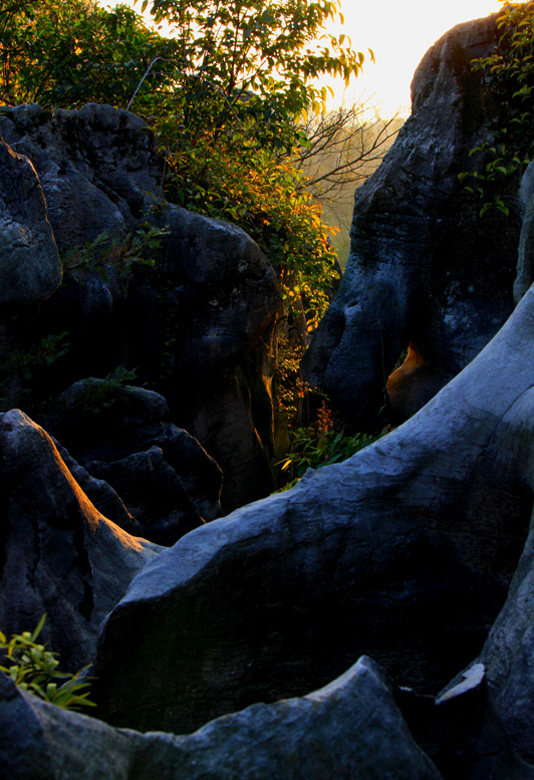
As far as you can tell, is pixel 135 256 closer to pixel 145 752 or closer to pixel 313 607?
pixel 313 607

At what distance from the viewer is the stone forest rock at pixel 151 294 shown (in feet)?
19.1

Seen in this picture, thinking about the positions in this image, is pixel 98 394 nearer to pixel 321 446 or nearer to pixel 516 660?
pixel 321 446

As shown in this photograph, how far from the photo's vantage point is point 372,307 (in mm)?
A: 6957

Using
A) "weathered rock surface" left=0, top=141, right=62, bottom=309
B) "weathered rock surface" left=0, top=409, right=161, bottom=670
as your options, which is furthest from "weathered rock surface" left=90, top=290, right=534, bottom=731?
"weathered rock surface" left=0, top=141, right=62, bottom=309

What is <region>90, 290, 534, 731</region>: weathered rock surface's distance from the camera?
7.77 feet

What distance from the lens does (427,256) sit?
6770mm

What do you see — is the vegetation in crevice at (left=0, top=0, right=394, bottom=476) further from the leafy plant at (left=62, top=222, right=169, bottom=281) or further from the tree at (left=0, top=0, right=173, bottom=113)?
the leafy plant at (left=62, top=222, right=169, bottom=281)

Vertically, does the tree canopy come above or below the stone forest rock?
above

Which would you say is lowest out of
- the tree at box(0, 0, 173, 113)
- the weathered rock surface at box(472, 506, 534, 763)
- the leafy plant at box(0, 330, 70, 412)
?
the weathered rock surface at box(472, 506, 534, 763)

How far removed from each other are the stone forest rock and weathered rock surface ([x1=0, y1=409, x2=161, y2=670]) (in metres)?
2.14

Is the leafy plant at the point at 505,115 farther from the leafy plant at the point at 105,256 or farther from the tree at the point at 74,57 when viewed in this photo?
the tree at the point at 74,57

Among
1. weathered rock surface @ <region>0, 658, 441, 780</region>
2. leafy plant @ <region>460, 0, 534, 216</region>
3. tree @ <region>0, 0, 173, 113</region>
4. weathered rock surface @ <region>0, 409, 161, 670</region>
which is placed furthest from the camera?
tree @ <region>0, 0, 173, 113</region>

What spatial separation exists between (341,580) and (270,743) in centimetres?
118

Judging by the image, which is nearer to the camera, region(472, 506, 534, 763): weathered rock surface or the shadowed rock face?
region(472, 506, 534, 763): weathered rock surface
